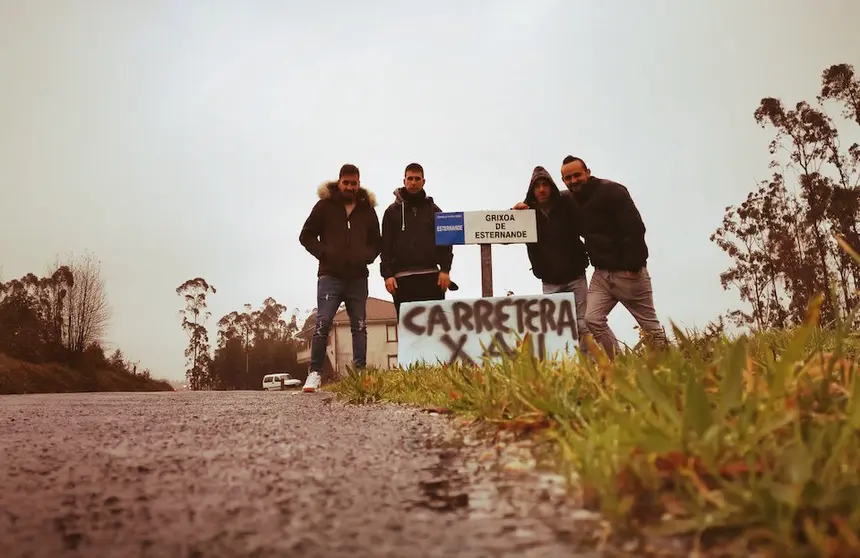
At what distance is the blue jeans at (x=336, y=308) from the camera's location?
6590 millimetres

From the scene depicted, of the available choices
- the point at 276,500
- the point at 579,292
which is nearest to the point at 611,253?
the point at 579,292

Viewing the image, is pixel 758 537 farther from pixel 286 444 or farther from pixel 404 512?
pixel 286 444

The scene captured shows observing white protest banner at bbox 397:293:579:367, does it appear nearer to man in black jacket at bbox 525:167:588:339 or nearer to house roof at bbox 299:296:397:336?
man in black jacket at bbox 525:167:588:339

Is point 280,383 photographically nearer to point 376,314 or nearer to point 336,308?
point 376,314

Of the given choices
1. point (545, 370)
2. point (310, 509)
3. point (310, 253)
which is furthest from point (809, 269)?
point (310, 509)

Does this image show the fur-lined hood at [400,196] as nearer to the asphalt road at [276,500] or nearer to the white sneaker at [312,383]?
Answer: the white sneaker at [312,383]

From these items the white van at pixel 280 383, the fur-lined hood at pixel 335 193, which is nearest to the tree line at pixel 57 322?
the white van at pixel 280 383

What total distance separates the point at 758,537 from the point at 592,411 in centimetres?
86

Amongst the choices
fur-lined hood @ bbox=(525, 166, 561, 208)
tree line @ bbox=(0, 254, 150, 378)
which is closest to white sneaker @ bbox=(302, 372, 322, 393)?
fur-lined hood @ bbox=(525, 166, 561, 208)

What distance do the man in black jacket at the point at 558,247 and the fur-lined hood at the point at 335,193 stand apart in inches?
70.9

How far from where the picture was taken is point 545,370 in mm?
2826

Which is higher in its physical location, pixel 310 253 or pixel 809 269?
pixel 809 269

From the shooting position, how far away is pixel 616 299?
248 inches

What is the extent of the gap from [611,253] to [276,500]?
207 inches
